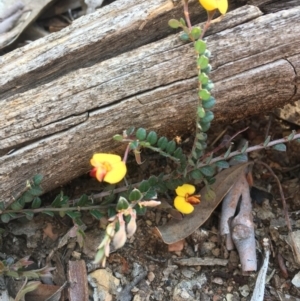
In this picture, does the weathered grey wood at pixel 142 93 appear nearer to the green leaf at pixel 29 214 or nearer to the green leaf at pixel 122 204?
the green leaf at pixel 29 214

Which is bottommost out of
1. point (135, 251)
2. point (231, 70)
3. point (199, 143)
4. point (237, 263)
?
point (237, 263)

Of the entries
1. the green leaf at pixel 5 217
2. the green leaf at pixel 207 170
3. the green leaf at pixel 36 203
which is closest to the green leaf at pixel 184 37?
the green leaf at pixel 207 170

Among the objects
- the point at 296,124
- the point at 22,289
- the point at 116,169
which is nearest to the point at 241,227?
the point at 296,124

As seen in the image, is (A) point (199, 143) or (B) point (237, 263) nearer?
(A) point (199, 143)

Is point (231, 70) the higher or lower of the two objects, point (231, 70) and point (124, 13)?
the lower

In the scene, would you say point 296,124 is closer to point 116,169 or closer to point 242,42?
point 242,42

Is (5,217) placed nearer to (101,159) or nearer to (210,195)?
(101,159)

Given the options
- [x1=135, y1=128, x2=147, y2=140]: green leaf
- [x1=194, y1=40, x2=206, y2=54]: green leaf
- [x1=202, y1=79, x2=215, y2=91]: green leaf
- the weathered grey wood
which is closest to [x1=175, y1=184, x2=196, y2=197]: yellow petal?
the weathered grey wood
